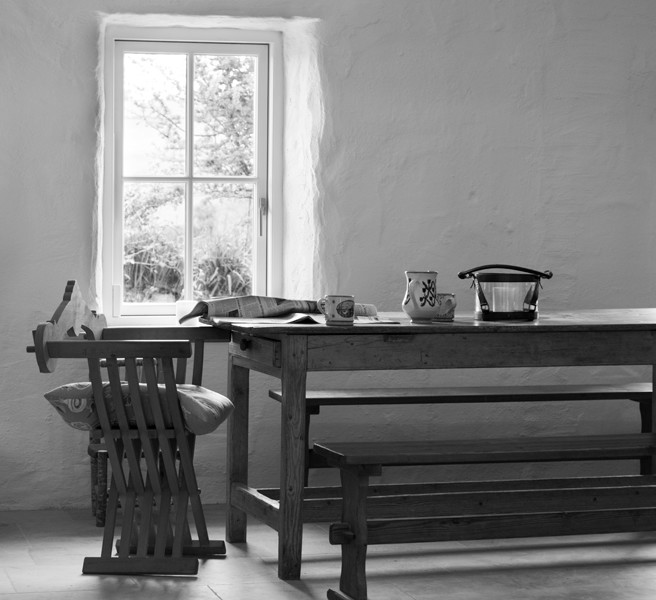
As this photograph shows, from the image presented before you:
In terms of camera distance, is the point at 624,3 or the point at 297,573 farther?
the point at 624,3

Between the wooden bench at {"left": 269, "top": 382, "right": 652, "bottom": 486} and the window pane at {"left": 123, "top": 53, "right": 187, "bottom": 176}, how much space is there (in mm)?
1318

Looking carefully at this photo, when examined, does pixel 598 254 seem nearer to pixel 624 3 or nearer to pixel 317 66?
pixel 624 3

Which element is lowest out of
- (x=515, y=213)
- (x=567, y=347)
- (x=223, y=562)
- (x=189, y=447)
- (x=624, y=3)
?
(x=223, y=562)

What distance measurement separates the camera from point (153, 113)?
4.92 m

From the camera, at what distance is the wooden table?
325 cm

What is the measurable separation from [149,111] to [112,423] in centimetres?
200

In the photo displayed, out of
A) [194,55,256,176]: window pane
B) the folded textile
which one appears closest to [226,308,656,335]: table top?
the folded textile

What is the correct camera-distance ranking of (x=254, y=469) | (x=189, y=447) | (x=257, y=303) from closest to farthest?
(x=189, y=447)
(x=257, y=303)
(x=254, y=469)

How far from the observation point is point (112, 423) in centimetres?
338

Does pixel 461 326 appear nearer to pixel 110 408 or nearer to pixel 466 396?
pixel 466 396

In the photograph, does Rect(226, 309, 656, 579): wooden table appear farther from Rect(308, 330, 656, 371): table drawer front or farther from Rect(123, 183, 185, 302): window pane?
Rect(123, 183, 185, 302): window pane

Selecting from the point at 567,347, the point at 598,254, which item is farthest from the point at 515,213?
the point at 567,347

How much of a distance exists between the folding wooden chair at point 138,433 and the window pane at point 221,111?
61.5 inches

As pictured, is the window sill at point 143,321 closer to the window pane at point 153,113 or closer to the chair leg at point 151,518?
the window pane at point 153,113
